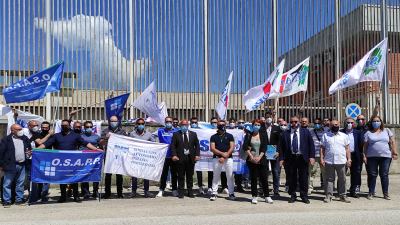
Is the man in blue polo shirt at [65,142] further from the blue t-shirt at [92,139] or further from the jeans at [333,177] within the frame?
the jeans at [333,177]

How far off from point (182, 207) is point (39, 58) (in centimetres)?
694

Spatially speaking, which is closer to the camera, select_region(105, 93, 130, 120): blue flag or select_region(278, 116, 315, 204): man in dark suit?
select_region(278, 116, 315, 204): man in dark suit

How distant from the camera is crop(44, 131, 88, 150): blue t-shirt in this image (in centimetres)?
1119

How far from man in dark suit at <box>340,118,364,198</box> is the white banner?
4312 millimetres

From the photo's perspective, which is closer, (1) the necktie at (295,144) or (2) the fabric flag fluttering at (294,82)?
(1) the necktie at (295,144)

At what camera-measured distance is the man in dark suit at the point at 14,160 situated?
1073cm

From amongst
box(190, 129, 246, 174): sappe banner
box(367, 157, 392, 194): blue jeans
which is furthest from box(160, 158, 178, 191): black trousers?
box(367, 157, 392, 194): blue jeans

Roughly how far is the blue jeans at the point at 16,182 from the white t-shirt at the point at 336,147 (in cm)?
668

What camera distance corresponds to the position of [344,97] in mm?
17641

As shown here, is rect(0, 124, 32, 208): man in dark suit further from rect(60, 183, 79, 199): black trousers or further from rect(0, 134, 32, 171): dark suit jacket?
rect(60, 183, 79, 199): black trousers

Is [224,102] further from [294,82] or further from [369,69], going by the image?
[369,69]

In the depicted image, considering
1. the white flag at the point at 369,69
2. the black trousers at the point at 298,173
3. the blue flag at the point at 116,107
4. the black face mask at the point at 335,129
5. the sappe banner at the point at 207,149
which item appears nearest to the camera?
the black trousers at the point at 298,173

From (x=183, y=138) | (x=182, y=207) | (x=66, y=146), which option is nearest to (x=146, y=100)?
(x=183, y=138)

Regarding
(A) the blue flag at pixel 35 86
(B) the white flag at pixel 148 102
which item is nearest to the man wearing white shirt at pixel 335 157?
(B) the white flag at pixel 148 102
